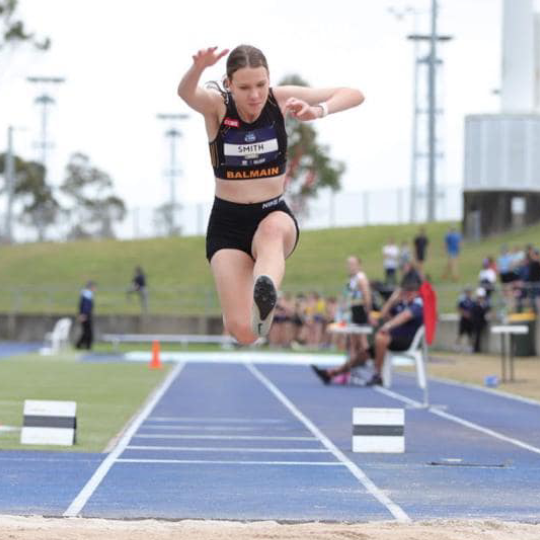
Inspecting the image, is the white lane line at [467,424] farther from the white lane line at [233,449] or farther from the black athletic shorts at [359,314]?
the white lane line at [233,449]

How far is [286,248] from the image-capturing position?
8516mm

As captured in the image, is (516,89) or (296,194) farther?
(296,194)

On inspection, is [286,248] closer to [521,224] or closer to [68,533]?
[68,533]

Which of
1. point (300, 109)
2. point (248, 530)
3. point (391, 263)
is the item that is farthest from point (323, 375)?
point (391, 263)

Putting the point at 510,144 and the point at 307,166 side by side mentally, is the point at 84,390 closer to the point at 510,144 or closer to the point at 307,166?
the point at 510,144

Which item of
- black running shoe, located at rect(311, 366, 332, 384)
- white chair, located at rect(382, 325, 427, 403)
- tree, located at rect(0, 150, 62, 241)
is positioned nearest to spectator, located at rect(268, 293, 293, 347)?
black running shoe, located at rect(311, 366, 332, 384)

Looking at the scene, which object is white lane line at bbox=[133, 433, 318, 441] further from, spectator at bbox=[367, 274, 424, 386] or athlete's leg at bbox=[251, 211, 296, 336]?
spectator at bbox=[367, 274, 424, 386]

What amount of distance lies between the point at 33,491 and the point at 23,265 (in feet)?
174

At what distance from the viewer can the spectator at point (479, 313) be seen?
3319 cm

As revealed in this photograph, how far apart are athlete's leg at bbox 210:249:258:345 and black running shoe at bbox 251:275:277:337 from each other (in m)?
0.34

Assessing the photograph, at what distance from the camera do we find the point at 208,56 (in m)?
7.29

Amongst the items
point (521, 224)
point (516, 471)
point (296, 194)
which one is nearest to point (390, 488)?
point (516, 471)

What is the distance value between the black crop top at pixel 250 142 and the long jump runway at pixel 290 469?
1973mm

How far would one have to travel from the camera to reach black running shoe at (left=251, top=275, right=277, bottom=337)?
789cm
